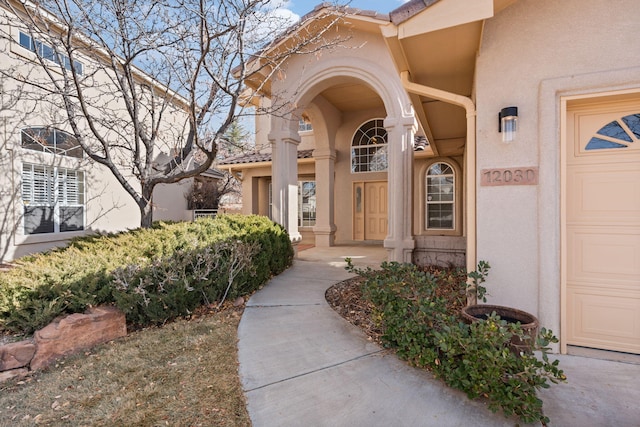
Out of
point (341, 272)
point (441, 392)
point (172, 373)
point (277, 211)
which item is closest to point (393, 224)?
point (341, 272)

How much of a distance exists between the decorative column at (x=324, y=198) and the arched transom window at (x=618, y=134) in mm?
8604

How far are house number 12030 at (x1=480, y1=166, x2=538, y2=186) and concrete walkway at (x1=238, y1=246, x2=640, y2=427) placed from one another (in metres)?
1.99

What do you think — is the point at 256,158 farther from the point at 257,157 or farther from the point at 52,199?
the point at 52,199

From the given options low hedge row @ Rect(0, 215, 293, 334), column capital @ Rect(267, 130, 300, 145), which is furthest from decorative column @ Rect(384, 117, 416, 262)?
low hedge row @ Rect(0, 215, 293, 334)

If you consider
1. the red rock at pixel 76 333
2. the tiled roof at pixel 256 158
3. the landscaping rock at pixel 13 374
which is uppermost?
the tiled roof at pixel 256 158

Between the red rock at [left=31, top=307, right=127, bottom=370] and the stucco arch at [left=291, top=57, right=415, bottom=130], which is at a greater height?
the stucco arch at [left=291, top=57, right=415, bottom=130]

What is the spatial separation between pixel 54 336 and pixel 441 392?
4.32 m

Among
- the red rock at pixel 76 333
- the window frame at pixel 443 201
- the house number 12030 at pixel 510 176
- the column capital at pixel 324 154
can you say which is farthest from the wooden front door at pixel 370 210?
the red rock at pixel 76 333

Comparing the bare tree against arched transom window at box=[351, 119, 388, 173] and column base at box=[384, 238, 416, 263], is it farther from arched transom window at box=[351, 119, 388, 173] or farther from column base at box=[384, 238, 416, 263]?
arched transom window at box=[351, 119, 388, 173]

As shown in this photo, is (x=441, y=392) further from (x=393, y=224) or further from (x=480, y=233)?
(x=393, y=224)

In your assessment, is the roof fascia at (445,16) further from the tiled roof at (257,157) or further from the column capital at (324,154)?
the tiled roof at (257,157)

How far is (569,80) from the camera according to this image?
348 cm

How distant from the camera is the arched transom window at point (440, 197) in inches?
479

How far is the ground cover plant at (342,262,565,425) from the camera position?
2.45 metres
